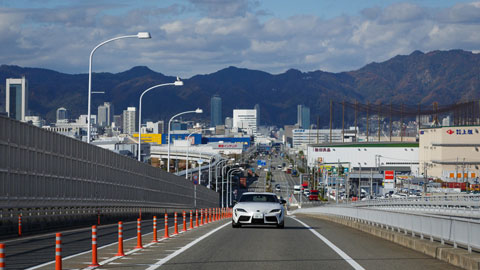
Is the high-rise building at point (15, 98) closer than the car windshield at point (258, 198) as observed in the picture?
No

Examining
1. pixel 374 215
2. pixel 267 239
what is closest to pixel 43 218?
pixel 267 239

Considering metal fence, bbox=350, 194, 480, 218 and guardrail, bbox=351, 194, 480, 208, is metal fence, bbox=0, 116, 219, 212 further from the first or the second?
guardrail, bbox=351, 194, 480, 208

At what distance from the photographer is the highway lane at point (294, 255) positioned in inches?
603

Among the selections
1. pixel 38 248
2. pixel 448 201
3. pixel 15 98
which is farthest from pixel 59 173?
pixel 15 98

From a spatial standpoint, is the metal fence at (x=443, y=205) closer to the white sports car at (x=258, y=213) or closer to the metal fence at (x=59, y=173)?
the metal fence at (x=59, y=173)

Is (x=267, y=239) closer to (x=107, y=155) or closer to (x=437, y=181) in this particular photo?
(x=107, y=155)

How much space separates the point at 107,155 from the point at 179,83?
374 inches

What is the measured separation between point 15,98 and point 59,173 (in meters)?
117

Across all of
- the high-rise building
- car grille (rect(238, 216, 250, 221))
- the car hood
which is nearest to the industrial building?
the high-rise building

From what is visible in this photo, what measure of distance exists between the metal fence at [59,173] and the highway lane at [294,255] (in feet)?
24.8

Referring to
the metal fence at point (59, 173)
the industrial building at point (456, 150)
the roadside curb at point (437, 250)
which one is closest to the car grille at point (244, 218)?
the roadside curb at point (437, 250)

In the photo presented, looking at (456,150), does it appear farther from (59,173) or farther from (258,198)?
(59,173)

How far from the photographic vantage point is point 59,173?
3038cm

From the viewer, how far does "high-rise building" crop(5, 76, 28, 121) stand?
12512 cm
